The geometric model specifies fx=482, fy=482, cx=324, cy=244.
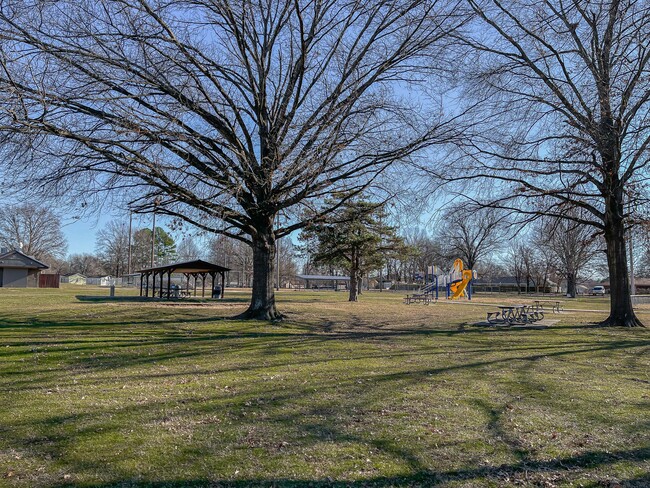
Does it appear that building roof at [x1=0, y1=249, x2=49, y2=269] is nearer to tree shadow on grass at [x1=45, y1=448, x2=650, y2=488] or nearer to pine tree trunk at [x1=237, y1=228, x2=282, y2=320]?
pine tree trunk at [x1=237, y1=228, x2=282, y2=320]

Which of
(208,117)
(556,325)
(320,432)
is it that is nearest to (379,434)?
(320,432)

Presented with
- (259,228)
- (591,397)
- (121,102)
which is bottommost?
(591,397)

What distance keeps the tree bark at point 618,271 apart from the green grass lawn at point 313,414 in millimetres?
7220

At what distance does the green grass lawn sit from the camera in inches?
168

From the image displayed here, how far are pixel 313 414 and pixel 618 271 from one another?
17583mm

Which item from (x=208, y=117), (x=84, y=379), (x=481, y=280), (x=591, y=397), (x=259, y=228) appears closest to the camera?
(x=591, y=397)

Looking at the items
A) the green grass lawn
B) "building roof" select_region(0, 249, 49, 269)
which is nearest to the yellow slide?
the green grass lawn

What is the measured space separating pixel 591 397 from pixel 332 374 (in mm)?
4086

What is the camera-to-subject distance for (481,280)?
112 metres

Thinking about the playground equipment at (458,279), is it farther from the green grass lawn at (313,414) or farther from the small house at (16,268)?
the small house at (16,268)

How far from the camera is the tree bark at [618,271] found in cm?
1864

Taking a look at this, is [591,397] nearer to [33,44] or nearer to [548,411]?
[548,411]

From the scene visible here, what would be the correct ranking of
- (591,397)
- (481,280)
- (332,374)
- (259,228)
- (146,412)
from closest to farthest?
(146,412), (591,397), (332,374), (259,228), (481,280)

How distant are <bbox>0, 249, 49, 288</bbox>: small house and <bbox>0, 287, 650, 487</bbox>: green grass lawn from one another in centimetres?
4584
